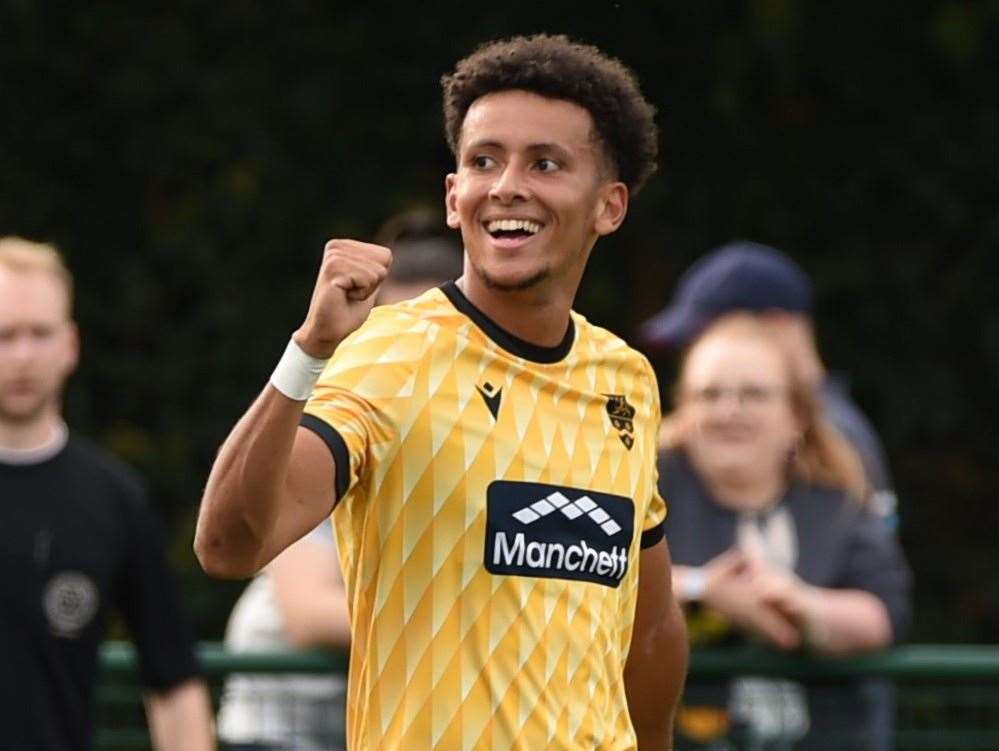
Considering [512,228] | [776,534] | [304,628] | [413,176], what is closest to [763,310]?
[776,534]

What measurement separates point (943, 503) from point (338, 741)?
14.1ft

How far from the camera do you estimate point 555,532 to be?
167 inches

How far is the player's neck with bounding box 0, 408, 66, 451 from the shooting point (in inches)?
244

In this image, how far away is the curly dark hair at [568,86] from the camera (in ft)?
14.3

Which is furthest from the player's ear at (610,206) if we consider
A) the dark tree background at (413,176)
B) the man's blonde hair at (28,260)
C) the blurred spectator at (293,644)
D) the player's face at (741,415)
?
the dark tree background at (413,176)

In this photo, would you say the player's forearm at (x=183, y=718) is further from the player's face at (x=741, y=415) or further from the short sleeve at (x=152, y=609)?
the player's face at (x=741, y=415)

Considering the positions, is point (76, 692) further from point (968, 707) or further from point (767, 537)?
point (968, 707)

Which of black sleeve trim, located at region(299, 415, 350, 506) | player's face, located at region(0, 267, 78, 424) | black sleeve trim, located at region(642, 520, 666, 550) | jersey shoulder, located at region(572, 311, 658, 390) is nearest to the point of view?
black sleeve trim, located at region(299, 415, 350, 506)

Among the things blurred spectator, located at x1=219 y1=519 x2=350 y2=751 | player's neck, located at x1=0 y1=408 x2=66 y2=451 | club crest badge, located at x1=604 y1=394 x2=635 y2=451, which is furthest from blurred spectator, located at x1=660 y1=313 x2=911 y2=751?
club crest badge, located at x1=604 y1=394 x2=635 y2=451

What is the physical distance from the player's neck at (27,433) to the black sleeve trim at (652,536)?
2.05m

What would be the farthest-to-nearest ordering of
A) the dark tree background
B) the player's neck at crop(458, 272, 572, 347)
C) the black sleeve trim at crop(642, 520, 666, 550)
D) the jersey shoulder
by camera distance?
the dark tree background, the black sleeve trim at crop(642, 520, 666, 550), the jersey shoulder, the player's neck at crop(458, 272, 572, 347)

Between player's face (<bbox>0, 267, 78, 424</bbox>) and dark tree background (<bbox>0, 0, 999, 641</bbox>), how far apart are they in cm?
300

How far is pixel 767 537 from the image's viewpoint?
6176 mm

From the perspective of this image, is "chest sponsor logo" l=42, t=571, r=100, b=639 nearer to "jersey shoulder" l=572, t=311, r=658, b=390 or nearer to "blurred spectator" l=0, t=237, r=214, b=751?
"blurred spectator" l=0, t=237, r=214, b=751
